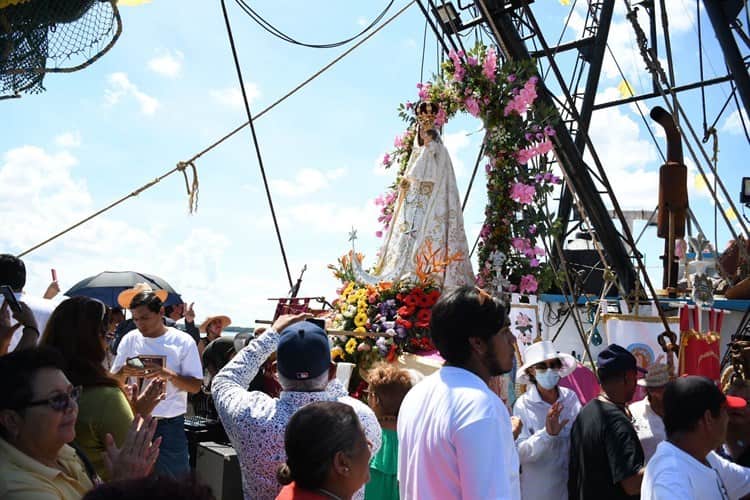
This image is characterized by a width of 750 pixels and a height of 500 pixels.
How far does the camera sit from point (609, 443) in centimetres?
320

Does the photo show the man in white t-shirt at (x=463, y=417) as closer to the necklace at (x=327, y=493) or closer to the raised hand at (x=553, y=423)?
the necklace at (x=327, y=493)

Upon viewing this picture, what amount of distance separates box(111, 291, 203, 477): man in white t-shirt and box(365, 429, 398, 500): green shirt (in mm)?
1443

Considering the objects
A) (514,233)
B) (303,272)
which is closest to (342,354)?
(303,272)

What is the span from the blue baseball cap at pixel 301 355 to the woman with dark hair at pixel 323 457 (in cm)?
48

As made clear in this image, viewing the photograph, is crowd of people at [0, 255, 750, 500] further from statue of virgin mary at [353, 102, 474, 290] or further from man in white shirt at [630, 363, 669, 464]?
statue of virgin mary at [353, 102, 474, 290]

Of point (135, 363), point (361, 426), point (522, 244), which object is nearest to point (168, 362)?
point (135, 363)

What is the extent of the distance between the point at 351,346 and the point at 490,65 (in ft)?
10.6

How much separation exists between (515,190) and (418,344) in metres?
1.89

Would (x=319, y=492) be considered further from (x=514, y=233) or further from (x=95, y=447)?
(x=514, y=233)

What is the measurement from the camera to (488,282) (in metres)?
6.73

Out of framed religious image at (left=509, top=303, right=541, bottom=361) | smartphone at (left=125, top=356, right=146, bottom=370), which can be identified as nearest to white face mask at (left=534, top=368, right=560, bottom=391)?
framed religious image at (left=509, top=303, right=541, bottom=361)

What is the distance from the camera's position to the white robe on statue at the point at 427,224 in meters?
6.64

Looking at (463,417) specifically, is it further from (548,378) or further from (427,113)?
(427,113)

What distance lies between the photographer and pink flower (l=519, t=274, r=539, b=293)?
6.60m
